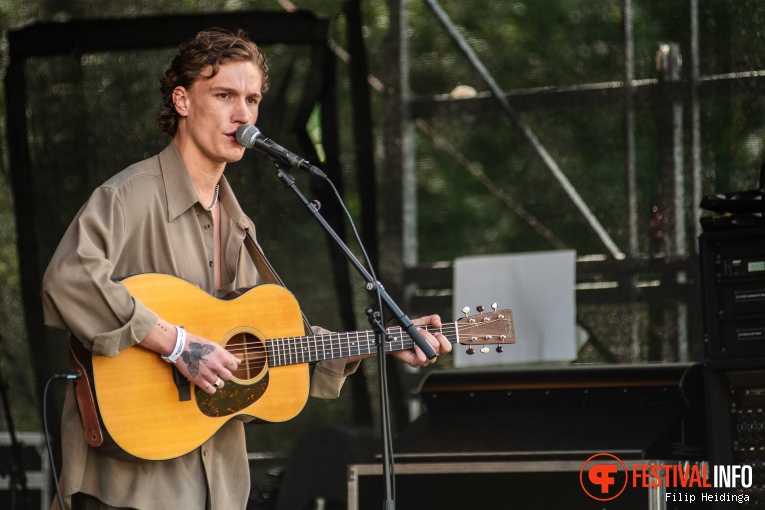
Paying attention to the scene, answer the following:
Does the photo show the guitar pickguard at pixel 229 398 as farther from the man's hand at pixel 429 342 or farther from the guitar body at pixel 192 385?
the man's hand at pixel 429 342

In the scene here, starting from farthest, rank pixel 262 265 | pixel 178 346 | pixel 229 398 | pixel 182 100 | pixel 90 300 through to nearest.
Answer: pixel 262 265 < pixel 182 100 < pixel 229 398 < pixel 178 346 < pixel 90 300

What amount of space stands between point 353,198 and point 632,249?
4.49 feet

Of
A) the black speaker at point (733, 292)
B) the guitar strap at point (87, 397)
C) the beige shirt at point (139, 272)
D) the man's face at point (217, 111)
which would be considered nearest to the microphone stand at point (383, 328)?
the man's face at point (217, 111)

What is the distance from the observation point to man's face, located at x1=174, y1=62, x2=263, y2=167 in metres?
3.15

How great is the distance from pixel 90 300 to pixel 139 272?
0.84 feet

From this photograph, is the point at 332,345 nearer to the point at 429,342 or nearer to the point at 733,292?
the point at 429,342

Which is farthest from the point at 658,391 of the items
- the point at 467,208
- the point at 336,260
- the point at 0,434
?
the point at 0,434

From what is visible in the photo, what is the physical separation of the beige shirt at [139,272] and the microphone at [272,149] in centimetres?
23

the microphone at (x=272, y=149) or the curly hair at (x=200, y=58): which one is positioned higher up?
the curly hair at (x=200, y=58)

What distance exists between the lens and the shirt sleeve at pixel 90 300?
2.79 m

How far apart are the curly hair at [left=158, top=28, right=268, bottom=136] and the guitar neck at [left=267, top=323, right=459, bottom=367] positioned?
75 cm

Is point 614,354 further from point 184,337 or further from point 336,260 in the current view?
point 184,337

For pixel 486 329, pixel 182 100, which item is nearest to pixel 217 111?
pixel 182 100

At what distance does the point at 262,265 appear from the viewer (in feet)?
11.0
